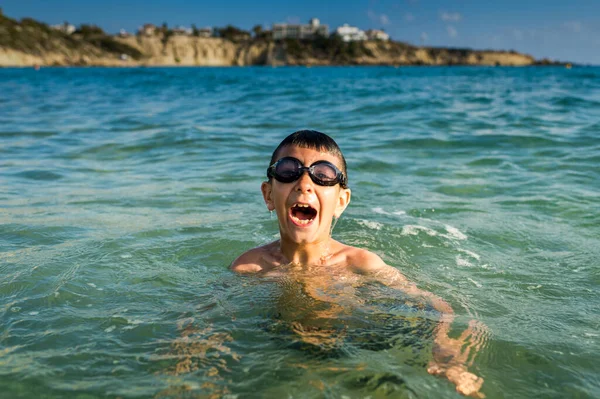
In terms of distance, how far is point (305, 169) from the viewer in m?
3.25

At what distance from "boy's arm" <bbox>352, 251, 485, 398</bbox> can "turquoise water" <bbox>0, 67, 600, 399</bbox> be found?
2.5 inches

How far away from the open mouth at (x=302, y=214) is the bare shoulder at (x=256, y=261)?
475 mm

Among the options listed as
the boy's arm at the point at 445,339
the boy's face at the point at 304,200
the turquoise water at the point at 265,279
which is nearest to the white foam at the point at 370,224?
the turquoise water at the point at 265,279

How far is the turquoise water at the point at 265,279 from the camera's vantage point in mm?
2408

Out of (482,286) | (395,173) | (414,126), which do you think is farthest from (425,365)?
(414,126)

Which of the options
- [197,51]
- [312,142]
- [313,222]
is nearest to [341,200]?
[313,222]

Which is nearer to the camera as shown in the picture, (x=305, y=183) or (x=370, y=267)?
(x=305, y=183)

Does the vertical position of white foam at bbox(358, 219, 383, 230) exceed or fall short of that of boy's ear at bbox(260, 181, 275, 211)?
it falls short

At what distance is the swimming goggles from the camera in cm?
325

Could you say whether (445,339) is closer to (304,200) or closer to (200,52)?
(304,200)

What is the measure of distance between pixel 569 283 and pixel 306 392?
7.68 feet

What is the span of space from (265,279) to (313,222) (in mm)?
512

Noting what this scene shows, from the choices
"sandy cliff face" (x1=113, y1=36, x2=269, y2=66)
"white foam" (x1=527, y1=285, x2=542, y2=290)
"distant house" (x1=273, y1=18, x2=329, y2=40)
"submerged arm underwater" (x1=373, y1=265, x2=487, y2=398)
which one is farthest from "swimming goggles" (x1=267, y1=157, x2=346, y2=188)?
"distant house" (x1=273, y1=18, x2=329, y2=40)

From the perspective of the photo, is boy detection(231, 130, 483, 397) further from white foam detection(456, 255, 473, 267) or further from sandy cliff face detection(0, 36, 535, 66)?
sandy cliff face detection(0, 36, 535, 66)
